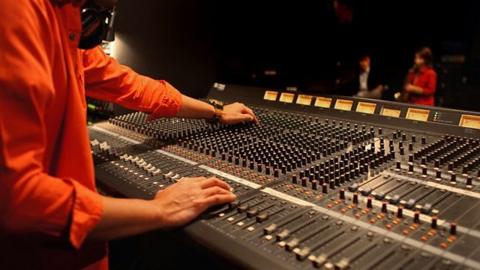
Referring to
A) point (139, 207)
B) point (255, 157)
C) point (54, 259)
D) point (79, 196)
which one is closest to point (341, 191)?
point (255, 157)

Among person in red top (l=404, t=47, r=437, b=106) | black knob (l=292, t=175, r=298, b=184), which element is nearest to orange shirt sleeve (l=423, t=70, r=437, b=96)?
person in red top (l=404, t=47, r=437, b=106)

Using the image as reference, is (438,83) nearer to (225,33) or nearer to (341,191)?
(225,33)

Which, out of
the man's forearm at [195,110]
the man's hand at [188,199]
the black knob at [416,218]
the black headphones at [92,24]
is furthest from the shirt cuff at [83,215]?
the man's forearm at [195,110]

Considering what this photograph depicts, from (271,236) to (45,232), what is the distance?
20.2 inches

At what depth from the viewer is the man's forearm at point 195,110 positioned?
214 cm

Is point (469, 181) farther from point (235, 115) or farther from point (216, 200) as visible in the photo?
point (235, 115)

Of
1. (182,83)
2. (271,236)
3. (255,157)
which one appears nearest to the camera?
(271,236)

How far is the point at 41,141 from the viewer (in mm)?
896

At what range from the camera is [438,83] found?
687 cm

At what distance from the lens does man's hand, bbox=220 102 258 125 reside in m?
2.13

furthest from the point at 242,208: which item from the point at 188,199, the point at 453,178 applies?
the point at 453,178

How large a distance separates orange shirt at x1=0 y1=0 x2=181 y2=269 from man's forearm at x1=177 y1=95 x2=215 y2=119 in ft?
3.26

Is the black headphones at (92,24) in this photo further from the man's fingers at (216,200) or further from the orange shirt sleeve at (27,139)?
the man's fingers at (216,200)

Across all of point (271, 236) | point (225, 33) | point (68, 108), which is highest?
point (225, 33)
